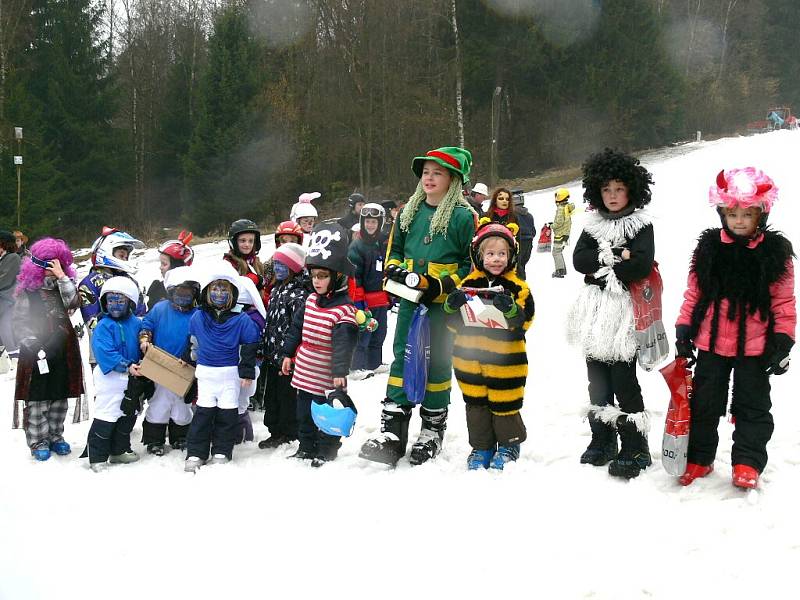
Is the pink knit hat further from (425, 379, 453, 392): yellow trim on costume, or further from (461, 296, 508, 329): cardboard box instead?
(461, 296, 508, 329): cardboard box

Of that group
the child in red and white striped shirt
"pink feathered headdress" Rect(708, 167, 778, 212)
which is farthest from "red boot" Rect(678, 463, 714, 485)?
the child in red and white striped shirt

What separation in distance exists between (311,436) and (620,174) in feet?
9.43

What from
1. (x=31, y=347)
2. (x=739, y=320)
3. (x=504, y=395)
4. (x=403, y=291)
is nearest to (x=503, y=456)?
(x=504, y=395)

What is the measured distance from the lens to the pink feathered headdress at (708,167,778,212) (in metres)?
4.01

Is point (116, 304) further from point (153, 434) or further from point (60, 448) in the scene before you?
point (60, 448)

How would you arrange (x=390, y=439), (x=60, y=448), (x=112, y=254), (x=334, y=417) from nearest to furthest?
(x=334, y=417) → (x=390, y=439) → (x=60, y=448) → (x=112, y=254)

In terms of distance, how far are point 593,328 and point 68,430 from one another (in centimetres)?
493

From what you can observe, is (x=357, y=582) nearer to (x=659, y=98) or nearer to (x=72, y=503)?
(x=72, y=503)

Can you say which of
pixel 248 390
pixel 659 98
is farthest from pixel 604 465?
pixel 659 98

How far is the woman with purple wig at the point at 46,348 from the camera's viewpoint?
5.86 metres

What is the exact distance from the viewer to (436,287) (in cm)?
480

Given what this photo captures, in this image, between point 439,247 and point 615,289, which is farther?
point 439,247

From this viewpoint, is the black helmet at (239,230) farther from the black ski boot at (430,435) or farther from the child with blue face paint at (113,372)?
the black ski boot at (430,435)

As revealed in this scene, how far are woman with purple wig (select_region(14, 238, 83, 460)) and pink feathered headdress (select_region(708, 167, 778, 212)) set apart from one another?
16.8 feet
